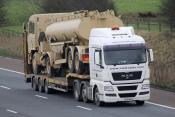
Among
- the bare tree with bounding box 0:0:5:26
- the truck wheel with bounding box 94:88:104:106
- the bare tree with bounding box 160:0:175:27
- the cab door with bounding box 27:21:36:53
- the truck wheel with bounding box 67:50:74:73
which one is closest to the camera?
the truck wheel with bounding box 94:88:104:106

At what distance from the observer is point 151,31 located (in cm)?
6178

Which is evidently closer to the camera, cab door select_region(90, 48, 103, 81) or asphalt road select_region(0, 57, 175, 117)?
asphalt road select_region(0, 57, 175, 117)

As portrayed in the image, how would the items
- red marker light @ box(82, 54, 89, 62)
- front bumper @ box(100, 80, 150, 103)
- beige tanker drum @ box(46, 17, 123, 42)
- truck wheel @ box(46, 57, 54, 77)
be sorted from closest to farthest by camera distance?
1. front bumper @ box(100, 80, 150, 103)
2. red marker light @ box(82, 54, 89, 62)
3. beige tanker drum @ box(46, 17, 123, 42)
4. truck wheel @ box(46, 57, 54, 77)

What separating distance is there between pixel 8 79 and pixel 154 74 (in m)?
10.6

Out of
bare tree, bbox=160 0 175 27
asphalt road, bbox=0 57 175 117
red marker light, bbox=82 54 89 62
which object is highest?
bare tree, bbox=160 0 175 27

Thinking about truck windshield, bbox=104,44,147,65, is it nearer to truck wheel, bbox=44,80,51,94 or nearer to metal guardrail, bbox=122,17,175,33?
truck wheel, bbox=44,80,51,94

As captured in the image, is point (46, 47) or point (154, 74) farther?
point (154, 74)

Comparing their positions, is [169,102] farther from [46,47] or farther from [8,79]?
[8,79]

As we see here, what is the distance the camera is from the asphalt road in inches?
1172

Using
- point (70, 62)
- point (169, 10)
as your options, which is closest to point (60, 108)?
point (70, 62)

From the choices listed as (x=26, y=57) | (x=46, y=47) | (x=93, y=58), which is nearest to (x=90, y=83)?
(x=93, y=58)

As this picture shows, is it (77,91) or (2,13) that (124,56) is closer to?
(77,91)

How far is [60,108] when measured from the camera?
32.5m

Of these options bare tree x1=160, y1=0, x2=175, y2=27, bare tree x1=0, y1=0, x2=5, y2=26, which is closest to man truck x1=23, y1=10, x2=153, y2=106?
bare tree x1=160, y1=0, x2=175, y2=27
